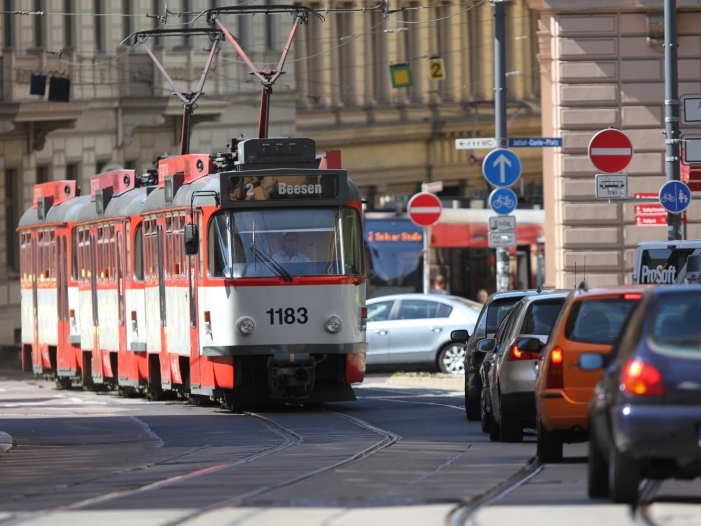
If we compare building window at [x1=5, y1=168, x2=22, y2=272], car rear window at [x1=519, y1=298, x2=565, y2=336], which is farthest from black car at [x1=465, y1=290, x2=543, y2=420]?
building window at [x1=5, y1=168, x2=22, y2=272]

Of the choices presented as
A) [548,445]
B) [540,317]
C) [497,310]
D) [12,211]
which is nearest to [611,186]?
[497,310]

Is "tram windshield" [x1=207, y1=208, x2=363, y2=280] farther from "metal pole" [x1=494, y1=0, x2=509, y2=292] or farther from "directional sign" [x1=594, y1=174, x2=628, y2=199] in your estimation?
"metal pole" [x1=494, y1=0, x2=509, y2=292]

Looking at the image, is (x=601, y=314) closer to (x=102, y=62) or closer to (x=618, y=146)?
(x=618, y=146)

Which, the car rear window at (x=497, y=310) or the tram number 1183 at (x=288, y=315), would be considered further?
the tram number 1183 at (x=288, y=315)

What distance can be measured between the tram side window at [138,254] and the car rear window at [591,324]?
13254mm

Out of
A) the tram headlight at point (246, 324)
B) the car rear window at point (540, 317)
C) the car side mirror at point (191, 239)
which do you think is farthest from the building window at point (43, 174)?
the car rear window at point (540, 317)

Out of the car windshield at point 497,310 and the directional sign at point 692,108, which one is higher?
the directional sign at point 692,108

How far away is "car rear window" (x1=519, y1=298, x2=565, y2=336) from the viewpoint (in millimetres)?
15945

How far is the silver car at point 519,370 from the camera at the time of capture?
15633 mm

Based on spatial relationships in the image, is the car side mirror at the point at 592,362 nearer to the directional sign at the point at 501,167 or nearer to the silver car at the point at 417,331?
the directional sign at the point at 501,167

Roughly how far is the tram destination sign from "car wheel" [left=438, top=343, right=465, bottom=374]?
359 inches

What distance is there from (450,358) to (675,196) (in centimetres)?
804

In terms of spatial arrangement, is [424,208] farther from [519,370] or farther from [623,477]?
[623,477]

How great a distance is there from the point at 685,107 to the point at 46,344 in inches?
513
